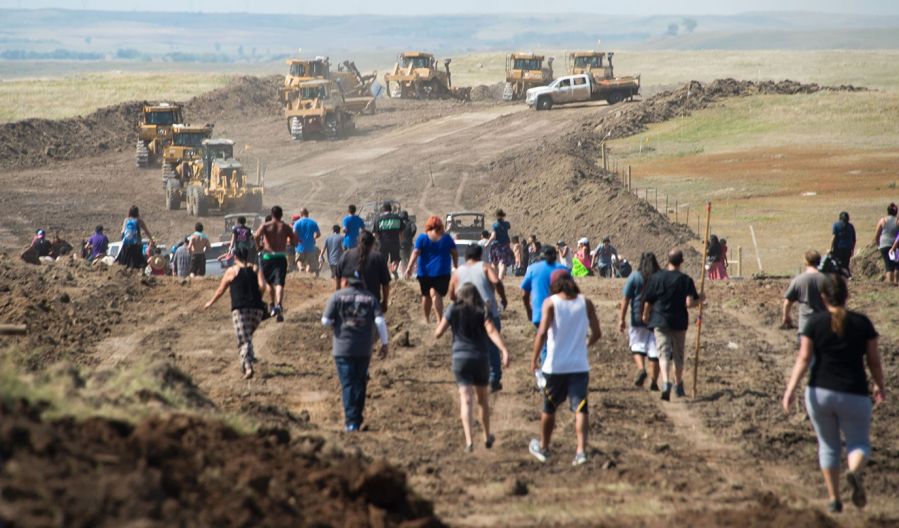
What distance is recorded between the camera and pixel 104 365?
15883 millimetres

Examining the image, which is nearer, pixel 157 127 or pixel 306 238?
pixel 306 238

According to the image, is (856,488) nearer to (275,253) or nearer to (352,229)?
(275,253)

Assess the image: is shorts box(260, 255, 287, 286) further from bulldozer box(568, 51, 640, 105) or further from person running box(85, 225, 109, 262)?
bulldozer box(568, 51, 640, 105)

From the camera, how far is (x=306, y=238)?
74.8 feet

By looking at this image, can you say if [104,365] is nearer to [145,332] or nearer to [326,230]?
[145,332]

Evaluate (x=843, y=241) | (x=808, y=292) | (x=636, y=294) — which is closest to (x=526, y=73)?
(x=843, y=241)

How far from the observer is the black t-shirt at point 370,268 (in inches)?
556

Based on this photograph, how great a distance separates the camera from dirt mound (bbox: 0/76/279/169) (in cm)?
5516

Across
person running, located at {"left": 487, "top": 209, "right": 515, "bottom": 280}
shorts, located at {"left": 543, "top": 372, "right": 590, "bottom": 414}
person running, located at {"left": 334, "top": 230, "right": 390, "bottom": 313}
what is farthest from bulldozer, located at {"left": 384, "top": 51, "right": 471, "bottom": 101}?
shorts, located at {"left": 543, "top": 372, "right": 590, "bottom": 414}

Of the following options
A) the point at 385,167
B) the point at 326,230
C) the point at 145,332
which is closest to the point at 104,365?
the point at 145,332

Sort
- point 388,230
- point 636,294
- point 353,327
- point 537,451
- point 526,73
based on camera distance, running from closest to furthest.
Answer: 1. point 537,451
2. point 353,327
3. point 636,294
4. point 388,230
5. point 526,73

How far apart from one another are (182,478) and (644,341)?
8029 mm

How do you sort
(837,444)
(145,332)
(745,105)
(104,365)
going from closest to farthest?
(837,444)
(104,365)
(145,332)
(745,105)

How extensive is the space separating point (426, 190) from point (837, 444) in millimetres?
34215
